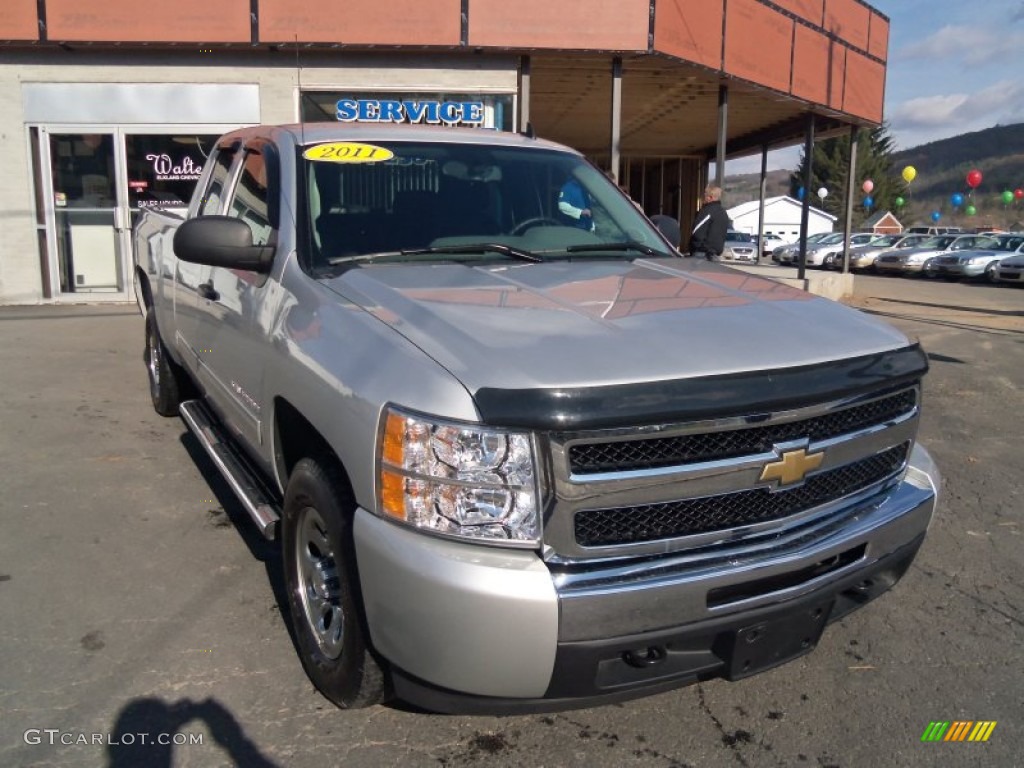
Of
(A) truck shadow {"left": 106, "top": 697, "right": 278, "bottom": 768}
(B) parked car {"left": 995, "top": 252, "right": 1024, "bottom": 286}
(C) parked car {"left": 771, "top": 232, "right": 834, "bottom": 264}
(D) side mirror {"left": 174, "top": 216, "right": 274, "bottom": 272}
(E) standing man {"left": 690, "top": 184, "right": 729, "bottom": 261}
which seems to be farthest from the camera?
(C) parked car {"left": 771, "top": 232, "right": 834, "bottom": 264}

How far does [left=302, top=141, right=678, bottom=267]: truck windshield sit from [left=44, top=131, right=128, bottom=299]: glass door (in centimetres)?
975

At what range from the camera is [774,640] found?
238cm

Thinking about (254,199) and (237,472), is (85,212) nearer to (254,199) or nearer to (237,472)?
(254,199)

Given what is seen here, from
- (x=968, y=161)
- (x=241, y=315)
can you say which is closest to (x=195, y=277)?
(x=241, y=315)

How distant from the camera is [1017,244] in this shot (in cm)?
2856

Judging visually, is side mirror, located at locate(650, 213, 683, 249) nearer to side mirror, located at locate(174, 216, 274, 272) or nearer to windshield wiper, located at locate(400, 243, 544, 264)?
windshield wiper, located at locate(400, 243, 544, 264)

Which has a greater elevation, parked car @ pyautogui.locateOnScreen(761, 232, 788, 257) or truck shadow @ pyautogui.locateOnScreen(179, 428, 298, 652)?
parked car @ pyautogui.locateOnScreen(761, 232, 788, 257)

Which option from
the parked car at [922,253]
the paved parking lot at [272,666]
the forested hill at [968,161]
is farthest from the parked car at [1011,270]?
the forested hill at [968,161]

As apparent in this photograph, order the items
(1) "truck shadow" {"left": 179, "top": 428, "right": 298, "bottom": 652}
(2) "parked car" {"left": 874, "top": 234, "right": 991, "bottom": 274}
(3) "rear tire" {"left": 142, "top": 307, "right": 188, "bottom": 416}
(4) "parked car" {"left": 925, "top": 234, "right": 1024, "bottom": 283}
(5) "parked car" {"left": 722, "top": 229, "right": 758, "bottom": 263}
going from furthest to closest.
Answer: (5) "parked car" {"left": 722, "top": 229, "right": 758, "bottom": 263}
(2) "parked car" {"left": 874, "top": 234, "right": 991, "bottom": 274}
(4) "parked car" {"left": 925, "top": 234, "right": 1024, "bottom": 283}
(3) "rear tire" {"left": 142, "top": 307, "right": 188, "bottom": 416}
(1) "truck shadow" {"left": 179, "top": 428, "right": 298, "bottom": 652}

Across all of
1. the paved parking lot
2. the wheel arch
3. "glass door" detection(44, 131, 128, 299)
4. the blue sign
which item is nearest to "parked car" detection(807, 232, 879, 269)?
the blue sign

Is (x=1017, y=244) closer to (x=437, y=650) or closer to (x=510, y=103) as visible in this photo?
(x=510, y=103)

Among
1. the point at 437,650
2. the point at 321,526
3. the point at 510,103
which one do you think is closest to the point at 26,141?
the point at 510,103

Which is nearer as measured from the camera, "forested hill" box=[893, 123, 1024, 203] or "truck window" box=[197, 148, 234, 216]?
"truck window" box=[197, 148, 234, 216]

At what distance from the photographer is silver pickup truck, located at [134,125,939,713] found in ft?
6.94
